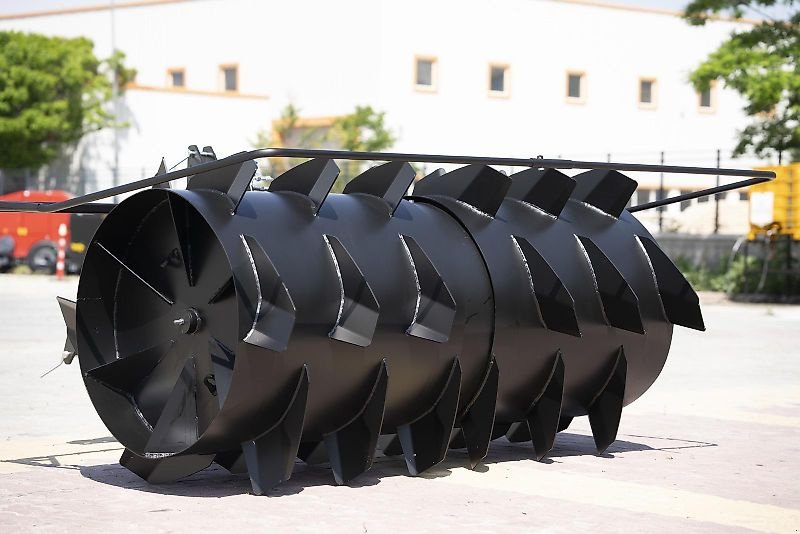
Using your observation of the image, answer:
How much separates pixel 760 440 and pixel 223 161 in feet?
14.0

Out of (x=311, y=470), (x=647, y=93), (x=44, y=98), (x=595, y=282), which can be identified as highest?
(x=647, y=93)

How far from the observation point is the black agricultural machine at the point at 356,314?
21.3 feet

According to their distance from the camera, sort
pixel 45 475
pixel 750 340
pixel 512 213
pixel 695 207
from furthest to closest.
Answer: pixel 695 207 → pixel 750 340 → pixel 512 213 → pixel 45 475

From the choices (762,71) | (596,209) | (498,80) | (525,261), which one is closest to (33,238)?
(762,71)

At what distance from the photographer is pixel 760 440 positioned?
8695 millimetres

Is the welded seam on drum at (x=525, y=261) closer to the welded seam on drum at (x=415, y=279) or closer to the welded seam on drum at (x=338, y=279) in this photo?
the welded seam on drum at (x=415, y=279)

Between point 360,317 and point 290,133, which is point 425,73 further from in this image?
point 360,317

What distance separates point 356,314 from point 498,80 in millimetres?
52202

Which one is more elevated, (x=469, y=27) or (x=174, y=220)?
(x=469, y=27)

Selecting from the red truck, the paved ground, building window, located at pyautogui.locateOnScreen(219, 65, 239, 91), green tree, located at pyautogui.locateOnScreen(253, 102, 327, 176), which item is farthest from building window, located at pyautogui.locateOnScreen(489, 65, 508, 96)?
the paved ground

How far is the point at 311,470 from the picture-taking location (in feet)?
24.1

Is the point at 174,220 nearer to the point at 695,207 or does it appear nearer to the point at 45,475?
the point at 45,475

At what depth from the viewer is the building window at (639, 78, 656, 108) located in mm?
60906

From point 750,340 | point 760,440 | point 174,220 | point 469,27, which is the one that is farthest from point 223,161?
point 469,27
